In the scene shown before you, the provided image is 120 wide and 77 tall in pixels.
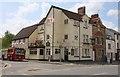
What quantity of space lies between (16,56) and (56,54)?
25.9ft

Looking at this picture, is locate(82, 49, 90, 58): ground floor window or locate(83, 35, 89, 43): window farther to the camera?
locate(83, 35, 89, 43): window

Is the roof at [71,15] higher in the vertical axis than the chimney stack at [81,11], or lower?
lower

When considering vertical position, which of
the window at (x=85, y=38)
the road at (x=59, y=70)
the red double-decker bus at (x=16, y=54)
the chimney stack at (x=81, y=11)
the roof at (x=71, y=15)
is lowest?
the road at (x=59, y=70)

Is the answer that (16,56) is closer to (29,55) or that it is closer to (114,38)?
(29,55)

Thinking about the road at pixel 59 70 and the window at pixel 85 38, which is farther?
the window at pixel 85 38

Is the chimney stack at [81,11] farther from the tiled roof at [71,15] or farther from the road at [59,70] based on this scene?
the road at [59,70]

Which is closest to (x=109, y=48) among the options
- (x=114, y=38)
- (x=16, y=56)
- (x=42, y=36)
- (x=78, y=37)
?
(x=114, y=38)

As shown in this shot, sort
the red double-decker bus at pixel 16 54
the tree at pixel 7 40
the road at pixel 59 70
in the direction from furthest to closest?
the tree at pixel 7 40 < the red double-decker bus at pixel 16 54 < the road at pixel 59 70

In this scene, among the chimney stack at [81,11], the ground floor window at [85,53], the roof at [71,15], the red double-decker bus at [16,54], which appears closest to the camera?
the roof at [71,15]

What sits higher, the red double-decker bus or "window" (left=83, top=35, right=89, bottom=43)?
"window" (left=83, top=35, right=89, bottom=43)

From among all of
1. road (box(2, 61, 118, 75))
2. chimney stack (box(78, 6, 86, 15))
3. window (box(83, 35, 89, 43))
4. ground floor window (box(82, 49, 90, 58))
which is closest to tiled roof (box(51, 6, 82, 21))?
chimney stack (box(78, 6, 86, 15))

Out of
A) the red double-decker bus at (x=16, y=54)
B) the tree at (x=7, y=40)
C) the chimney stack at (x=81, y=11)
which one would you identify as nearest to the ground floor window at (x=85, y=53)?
the chimney stack at (x=81, y=11)

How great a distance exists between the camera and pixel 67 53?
140 feet

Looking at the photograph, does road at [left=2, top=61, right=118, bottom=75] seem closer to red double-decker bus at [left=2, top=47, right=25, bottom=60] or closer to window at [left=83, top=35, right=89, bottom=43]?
red double-decker bus at [left=2, top=47, right=25, bottom=60]
